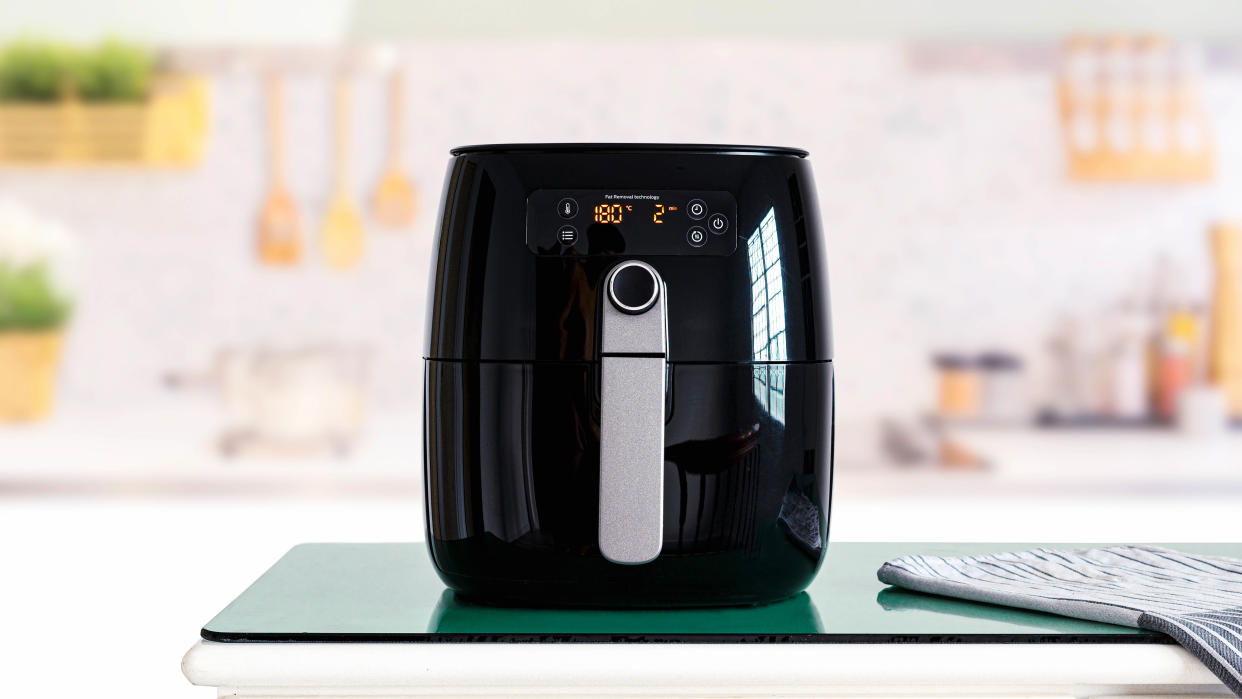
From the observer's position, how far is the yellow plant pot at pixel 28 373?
2.70 meters

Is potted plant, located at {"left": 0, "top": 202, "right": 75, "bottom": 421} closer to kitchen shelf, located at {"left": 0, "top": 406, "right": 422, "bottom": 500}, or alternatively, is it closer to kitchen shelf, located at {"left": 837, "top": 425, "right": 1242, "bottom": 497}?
kitchen shelf, located at {"left": 0, "top": 406, "right": 422, "bottom": 500}

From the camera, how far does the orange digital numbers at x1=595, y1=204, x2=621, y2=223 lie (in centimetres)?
63

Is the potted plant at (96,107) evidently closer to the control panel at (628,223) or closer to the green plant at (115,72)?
the green plant at (115,72)

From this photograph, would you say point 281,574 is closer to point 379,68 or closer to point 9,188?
point 379,68

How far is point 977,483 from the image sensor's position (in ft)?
8.67

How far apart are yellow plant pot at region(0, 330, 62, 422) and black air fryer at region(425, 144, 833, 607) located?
233cm

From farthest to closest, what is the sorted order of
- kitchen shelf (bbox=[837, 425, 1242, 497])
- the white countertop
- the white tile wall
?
the white tile wall, kitchen shelf (bbox=[837, 425, 1242, 497]), the white countertop

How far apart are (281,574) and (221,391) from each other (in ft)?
6.91

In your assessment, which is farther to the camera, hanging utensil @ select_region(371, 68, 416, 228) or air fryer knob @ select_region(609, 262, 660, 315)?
hanging utensil @ select_region(371, 68, 416, 228)

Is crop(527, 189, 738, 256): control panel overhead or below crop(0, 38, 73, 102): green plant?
below

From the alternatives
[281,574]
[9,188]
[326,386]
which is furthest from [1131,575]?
[9,188]

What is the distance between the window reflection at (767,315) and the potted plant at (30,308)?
2418 millimetres

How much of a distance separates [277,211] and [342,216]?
13cm

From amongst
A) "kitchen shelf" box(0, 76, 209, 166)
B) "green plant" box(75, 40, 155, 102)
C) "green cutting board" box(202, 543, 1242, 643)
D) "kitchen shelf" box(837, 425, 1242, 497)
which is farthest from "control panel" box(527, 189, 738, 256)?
"green plant" box(75, 40, 155, 102)
